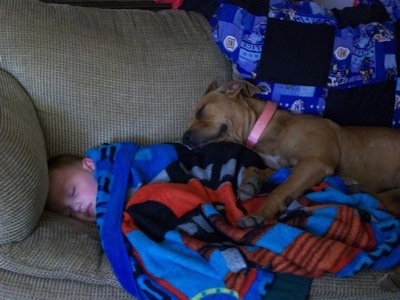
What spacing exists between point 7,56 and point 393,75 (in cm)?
149

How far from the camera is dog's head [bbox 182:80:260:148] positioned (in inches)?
88.4

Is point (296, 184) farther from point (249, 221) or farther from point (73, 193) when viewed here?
point (73, 193)

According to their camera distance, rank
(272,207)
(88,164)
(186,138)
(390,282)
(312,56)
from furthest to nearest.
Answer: (312,56)
(186,138)
(88,164)
(272,207)
(390,282)

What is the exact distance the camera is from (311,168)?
2.04 meters

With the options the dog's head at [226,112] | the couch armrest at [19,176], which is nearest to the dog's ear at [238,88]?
the dog's head at [226,112]

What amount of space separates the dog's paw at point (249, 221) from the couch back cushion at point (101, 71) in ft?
2.16

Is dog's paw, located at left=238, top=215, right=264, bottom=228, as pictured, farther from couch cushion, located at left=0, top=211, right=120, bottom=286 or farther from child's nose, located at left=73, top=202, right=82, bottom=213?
child's nose, located at left=73, top=202, right=82, bottom=213

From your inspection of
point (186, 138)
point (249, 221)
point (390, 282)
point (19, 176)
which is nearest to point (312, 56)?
point (186, 138)

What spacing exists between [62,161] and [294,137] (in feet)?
2.79

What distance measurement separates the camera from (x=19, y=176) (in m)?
1.63

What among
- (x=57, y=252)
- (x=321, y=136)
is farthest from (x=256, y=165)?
(x=57, y=252)

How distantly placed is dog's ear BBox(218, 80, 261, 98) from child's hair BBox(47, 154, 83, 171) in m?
0.61

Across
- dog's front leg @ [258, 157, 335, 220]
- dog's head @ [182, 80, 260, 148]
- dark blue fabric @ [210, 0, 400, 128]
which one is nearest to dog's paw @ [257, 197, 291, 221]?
dog's front leg @ [258, 157, 335, 220]

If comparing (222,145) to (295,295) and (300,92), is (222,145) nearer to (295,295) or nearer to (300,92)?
(300,92)
